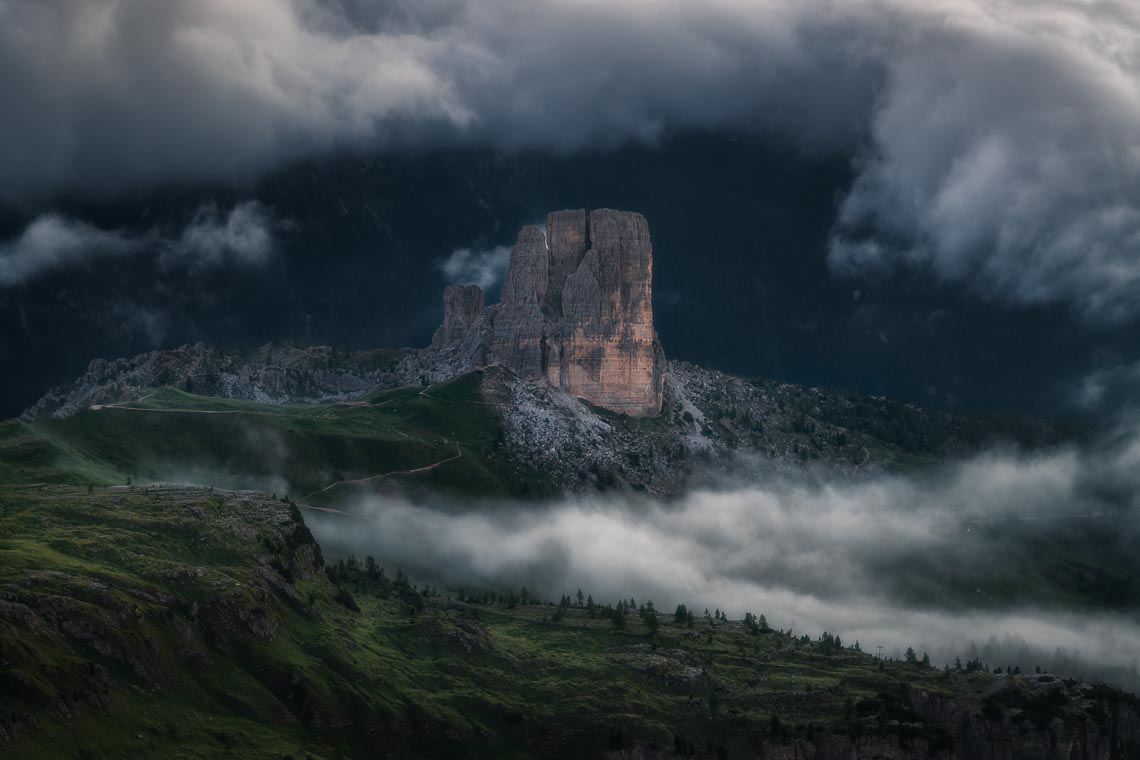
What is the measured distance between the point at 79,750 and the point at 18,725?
8972mm

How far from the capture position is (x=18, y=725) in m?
191

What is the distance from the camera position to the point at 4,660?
199125 mm

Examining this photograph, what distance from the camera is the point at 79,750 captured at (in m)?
195

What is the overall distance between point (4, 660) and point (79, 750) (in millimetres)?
16672

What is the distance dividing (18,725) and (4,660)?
1182 centimetres
